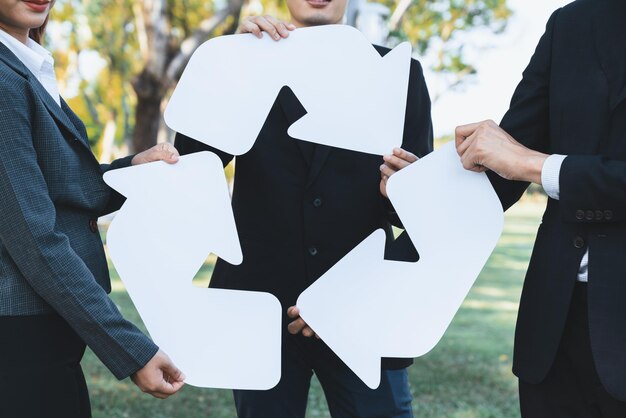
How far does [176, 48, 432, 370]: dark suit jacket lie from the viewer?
2.46 metres

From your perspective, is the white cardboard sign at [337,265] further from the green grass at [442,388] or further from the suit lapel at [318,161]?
the green grass at [442,388]

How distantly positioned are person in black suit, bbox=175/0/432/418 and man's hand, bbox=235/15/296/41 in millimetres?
199

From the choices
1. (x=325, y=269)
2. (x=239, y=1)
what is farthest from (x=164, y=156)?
(x=239, y=1)

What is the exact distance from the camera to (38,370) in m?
1.87

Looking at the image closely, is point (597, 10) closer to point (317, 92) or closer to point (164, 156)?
point (317, 92)

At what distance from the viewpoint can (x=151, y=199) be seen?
2.11 metres

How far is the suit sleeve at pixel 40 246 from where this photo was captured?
1.77 meters

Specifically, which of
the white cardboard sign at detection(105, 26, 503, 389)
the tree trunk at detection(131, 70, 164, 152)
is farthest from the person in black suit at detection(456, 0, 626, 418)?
the tree trunk at detection(131, 70, 164, 152)

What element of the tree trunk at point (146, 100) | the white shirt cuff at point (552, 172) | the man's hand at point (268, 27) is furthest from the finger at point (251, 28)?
the tree trunk at point (146, 100)

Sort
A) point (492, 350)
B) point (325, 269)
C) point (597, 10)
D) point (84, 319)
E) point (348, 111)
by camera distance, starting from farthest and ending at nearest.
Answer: point (492, 350) < point (325, 269) < point (348, 111) < point (597, 10) < point (84, 319)

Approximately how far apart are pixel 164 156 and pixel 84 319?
541 mm

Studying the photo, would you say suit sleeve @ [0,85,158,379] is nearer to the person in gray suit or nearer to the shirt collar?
the person in gray suit

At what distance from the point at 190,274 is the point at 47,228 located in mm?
442

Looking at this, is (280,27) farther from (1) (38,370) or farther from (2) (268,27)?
(1) (38,370)
